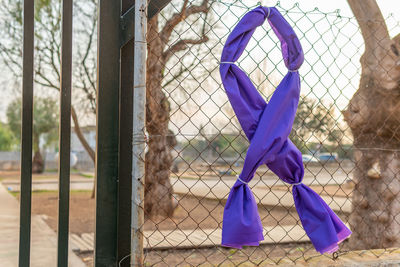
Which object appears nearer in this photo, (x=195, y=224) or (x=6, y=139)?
(x=195, y=224)

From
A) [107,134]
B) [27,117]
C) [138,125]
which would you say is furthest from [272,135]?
[27,117]

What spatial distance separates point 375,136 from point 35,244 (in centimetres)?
→ 435

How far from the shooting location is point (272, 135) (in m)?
1.28

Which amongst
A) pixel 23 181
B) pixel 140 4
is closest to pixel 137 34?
pixel 140 4

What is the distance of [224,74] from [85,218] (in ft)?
24.8

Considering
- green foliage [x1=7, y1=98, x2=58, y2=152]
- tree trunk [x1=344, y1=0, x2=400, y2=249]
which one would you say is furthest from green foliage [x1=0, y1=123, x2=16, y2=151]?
tree trunk [x1=344, y1=0, x2=400, y2=249]

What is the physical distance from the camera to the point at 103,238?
1.33 meters

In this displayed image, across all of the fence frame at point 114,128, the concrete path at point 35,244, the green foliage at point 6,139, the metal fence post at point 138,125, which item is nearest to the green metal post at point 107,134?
the fence frame at point 114,128

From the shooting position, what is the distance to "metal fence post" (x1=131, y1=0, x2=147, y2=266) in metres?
1.25

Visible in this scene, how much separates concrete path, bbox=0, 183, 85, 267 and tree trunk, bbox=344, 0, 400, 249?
289cm

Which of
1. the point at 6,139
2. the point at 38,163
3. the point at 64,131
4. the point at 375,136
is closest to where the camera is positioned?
the point at 64,131

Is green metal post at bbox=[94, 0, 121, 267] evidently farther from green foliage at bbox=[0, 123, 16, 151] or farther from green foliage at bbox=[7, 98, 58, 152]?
green foliage at bbox=[0, 123, 16, 151]

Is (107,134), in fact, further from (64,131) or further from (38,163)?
(38,163)

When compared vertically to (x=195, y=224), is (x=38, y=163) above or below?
above
